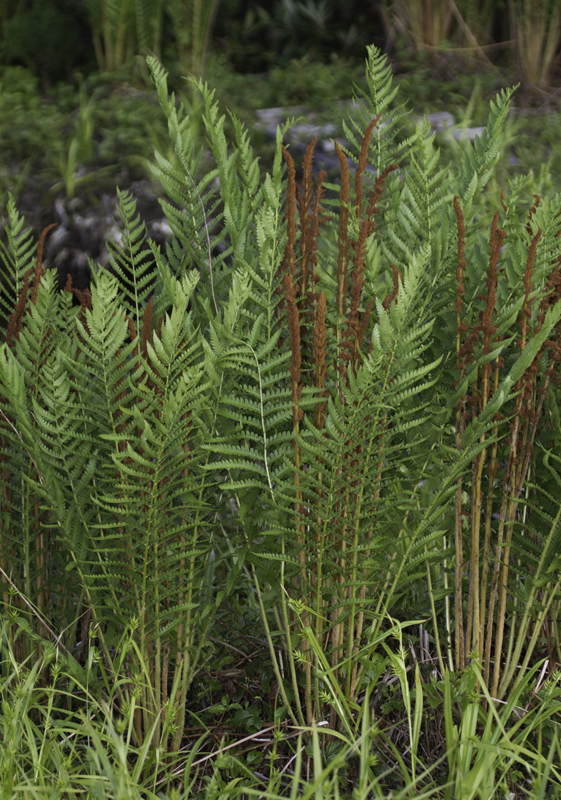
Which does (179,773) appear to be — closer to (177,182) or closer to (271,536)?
(271,536)

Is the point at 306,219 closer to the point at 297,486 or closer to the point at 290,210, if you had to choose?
the point at 290,210

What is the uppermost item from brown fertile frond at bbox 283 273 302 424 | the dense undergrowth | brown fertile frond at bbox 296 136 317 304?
brown fertile frond at bbox 296 136 317 304

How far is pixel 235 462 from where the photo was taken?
1038mm

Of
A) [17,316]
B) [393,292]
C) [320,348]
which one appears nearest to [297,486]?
[320,348]

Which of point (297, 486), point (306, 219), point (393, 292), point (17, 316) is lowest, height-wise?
point (297, 486)

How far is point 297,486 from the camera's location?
105 cm

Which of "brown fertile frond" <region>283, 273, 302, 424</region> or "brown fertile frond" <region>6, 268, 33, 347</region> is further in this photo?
"brown fertile frond" <region>6, 268, 33, 347</region>

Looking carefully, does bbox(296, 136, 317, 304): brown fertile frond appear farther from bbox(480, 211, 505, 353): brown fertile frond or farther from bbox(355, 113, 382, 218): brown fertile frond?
bbox(480, 211, 505, 353): brown fertile frond

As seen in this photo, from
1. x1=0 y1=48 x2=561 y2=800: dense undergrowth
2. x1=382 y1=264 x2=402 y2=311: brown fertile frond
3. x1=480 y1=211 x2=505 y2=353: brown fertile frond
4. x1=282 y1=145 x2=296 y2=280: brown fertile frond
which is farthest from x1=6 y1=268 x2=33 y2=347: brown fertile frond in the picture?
x1=480 y1=211 x2=505 y2=353: brown fertile frond

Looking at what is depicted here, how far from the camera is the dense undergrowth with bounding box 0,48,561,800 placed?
41.0 inches

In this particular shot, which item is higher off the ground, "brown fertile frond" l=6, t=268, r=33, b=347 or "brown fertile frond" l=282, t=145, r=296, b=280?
"brown fertile frond" l=282, t=145, r=296, b=280

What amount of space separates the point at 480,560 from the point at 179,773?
64 centimetres

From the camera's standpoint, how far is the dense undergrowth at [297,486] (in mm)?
1041

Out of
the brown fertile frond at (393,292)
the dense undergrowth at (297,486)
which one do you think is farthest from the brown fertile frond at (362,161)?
the brown fertile frond at (393,292)
